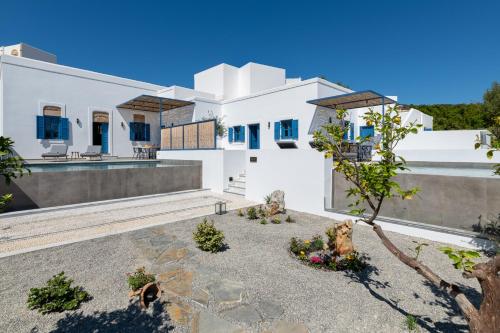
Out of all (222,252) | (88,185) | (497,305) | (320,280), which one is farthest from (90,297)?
(88,185)

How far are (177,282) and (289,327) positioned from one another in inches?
74.0

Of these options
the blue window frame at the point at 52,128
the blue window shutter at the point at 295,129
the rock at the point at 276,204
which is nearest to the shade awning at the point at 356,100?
the blue window shutter at the point at 295,129

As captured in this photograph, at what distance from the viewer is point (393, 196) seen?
323cm

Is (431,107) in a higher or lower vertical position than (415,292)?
higher

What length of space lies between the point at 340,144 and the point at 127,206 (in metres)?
8.08

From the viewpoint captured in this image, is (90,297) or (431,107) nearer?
(90,297)

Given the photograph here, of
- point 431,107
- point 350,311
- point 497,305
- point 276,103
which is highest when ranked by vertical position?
point 431,107

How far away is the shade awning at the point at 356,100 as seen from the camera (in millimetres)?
11798

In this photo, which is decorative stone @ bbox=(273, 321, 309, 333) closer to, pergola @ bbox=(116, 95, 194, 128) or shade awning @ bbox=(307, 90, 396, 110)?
shade awning @ bbox=(307, 90, 396, 110)

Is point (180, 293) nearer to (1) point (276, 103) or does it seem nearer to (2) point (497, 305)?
(2) point (497, 305)

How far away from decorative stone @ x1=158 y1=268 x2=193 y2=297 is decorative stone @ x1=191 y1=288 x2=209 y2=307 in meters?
0.09

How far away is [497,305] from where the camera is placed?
6.54 feet

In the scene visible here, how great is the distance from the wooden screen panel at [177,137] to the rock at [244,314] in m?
12.2

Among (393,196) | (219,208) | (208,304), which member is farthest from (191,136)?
(393,196)
